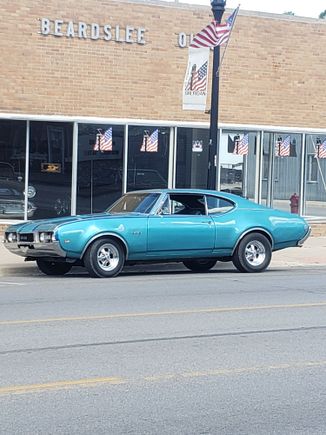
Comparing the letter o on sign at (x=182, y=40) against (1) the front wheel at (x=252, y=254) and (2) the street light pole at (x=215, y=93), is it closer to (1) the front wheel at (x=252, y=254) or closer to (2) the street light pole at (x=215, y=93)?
(2) the street light pole at (x=215, y=93)

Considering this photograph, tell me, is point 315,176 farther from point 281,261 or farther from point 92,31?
point 92,31

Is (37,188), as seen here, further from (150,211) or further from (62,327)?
(62,327)

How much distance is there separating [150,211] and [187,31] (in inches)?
333

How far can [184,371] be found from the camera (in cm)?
716

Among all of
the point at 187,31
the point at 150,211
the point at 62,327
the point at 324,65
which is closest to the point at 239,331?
the point at 62,327

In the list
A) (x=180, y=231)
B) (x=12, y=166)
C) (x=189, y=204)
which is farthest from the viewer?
(x=12, y=166)

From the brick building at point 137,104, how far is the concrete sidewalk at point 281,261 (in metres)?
2.59

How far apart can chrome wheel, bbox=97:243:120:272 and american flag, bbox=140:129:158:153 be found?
740 centimetres

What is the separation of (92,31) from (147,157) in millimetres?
3413

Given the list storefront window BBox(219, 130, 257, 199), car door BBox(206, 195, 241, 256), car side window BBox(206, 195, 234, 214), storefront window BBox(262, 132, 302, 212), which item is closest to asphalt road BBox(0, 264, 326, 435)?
car door BBox(206, 195, 241, 256)

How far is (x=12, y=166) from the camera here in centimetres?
1970

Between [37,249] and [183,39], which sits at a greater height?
[183,39]

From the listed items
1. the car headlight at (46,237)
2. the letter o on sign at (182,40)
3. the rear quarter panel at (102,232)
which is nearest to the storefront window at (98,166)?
the letter o on sign at (182,40)

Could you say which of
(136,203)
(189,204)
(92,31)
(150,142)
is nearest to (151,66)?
(92,31)
